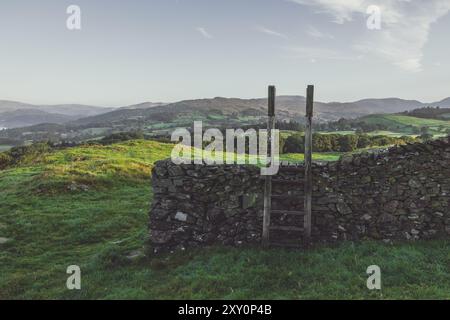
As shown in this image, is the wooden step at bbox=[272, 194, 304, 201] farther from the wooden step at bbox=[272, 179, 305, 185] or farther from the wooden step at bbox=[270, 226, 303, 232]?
the wooden step at bbox=[270, 226, 303, 232]

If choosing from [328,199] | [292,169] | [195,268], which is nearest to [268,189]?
[292,169]

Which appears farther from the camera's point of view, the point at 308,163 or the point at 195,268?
the point at 308,163

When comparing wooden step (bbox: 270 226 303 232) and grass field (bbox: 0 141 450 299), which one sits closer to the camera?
grass field (bbox: 0 141 450 299)

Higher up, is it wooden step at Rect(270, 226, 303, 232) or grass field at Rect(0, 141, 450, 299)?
wooden step at Rect(270, 226, 303, 232)

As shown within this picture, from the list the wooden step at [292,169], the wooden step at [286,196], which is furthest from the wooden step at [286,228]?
the wooden step at [292,169]

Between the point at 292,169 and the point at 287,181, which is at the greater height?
the point at 292,169

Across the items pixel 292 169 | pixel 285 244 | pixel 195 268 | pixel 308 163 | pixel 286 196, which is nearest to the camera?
pixel 195 268

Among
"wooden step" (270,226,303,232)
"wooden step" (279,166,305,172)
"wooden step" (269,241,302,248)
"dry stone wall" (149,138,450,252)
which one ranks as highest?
"wooden step" (279,166,305,172)

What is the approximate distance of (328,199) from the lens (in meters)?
10.6

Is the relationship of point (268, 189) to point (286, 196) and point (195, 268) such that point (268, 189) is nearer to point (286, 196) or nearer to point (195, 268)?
point (286, 196)

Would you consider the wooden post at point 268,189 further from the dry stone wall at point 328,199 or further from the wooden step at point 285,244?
→ the dry stone wall at point 328,199

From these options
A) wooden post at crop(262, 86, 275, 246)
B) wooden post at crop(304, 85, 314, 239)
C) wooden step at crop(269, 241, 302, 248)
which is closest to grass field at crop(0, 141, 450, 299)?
wooden step at crop(269, 241, 302, 248)

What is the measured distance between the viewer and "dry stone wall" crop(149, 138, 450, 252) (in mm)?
10344

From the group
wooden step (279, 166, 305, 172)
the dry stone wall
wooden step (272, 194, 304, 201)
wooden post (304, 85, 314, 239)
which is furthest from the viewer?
wooden step (279, 166, 305, 172)
